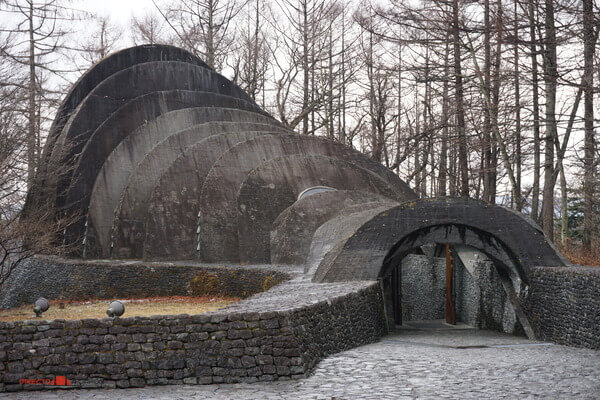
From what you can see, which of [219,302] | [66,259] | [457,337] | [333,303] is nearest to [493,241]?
[457,337]

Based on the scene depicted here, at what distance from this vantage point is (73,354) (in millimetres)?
8773

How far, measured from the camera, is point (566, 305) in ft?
45.2

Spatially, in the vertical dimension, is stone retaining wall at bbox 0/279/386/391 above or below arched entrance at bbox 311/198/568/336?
below

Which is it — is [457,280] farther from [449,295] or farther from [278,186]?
[278,186]

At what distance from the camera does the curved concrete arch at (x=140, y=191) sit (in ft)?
85.2

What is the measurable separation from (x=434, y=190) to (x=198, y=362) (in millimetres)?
35282

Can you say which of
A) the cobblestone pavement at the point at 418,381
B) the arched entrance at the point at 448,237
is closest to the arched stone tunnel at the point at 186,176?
the arched entrance at the point at 448,237

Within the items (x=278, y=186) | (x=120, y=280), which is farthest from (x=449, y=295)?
(x=120, y=280)

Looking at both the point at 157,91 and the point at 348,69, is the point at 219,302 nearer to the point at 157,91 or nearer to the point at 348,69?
the point at 157,91

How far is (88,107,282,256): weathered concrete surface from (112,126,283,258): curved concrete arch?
2.56 feet

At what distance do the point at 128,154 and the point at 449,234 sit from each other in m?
15.5

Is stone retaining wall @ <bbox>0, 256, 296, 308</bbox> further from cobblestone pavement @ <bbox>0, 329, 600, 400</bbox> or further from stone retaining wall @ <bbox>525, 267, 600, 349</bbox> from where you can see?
cobblestone pavement @ <bbox>0, 329, 600, 400</bbox>

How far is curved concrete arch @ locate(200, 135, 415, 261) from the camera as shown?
83.7 feet

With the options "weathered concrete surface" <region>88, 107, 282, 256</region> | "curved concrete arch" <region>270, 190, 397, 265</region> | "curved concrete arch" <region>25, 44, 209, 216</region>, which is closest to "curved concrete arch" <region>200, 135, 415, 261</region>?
"curved concrete arch" <region>270, 190, 397, 265</region>
